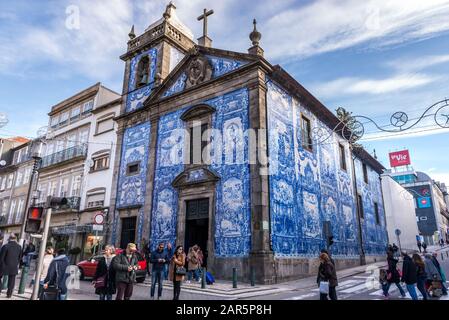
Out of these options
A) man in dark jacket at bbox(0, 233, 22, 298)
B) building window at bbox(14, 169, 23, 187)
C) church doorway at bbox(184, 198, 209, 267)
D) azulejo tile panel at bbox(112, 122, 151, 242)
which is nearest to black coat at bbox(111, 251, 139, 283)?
man in dark jacket at bbox(0, 233, 22, 298)

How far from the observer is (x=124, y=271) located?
6688 mm

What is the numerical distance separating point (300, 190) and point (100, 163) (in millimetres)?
12516

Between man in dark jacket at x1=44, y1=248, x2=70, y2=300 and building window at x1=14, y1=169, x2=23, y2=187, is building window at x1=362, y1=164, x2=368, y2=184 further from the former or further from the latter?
building window at x1=14, y1=169, x2=23, y2=187

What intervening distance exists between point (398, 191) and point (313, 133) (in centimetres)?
2472

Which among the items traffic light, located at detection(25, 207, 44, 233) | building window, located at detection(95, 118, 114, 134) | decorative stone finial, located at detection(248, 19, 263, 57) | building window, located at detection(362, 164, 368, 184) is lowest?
traffic light, located at detection(25, 207, 44, 233)

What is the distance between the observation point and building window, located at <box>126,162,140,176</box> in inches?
695

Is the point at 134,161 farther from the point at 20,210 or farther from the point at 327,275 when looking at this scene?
the point at 20,210

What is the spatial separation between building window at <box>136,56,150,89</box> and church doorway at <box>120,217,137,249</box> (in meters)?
7.92

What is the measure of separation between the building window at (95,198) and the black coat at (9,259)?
34.9ft

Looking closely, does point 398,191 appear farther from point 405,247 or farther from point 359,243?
point 359,243

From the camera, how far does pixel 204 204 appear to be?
47.6 ft

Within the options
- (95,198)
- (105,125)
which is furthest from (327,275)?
(105,125)
